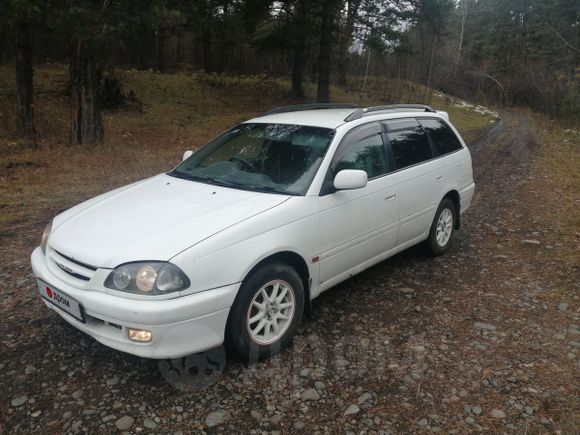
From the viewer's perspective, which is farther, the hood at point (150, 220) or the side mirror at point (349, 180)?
the side mirror at point (349, 180)

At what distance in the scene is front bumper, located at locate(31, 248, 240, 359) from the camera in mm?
2770

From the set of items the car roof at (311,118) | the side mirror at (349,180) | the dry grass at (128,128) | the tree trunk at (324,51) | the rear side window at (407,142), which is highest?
the tree trunk at (324,51)

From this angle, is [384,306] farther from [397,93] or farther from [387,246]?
[397,93]

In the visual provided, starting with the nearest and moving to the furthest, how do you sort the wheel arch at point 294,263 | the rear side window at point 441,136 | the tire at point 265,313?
the tire at point 265,313
the wheel arch at point 294,263
the rear side window at point 441,136

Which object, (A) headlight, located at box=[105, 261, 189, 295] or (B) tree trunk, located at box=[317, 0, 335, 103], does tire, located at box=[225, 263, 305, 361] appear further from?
(B) tree trunk, located at box=[317, 0, 335, 103]

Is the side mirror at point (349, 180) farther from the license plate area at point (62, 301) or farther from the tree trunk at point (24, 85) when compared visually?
the tree trunk at point (24, 85)

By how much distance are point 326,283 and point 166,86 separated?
67.6 ft

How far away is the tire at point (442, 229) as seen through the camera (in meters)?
5.26

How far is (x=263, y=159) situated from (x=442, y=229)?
247cm

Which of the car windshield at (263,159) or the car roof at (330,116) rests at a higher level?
the car roof at (330,116)

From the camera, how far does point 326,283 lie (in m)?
3.84

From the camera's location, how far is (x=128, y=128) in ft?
49.1

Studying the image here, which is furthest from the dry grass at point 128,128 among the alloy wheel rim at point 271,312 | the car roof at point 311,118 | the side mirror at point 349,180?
the side mirror at point 349,180

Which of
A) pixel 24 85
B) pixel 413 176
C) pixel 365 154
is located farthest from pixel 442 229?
pixel 24 85
